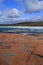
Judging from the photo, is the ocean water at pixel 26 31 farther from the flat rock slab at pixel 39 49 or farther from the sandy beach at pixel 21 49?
the flat rock slab at pixel 39 49

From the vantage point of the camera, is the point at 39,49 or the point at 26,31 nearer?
the point at 39,49

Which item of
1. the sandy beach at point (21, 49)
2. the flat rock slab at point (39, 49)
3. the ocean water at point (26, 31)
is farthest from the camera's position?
the ocean water at point (26, 31)

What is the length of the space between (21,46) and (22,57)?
14.7 inches

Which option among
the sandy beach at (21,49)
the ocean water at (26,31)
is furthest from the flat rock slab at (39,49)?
the ocean water at (26,31)

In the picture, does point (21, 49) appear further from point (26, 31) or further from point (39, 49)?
point (26, 31)

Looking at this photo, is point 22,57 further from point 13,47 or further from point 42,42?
point 42,42

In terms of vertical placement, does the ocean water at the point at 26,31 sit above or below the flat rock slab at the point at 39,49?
above

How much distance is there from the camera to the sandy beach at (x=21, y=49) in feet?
7.29

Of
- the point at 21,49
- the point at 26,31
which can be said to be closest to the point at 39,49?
the point at 21,49

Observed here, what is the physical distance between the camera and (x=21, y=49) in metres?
2.52

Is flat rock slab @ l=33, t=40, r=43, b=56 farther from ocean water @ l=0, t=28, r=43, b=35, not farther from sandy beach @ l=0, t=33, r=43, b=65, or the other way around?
ocean water @ l=0, t=28, r=43, b=35

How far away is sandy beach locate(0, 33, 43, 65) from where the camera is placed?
7.29 ft

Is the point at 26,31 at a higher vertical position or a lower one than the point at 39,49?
higher

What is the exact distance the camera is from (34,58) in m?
2.23
